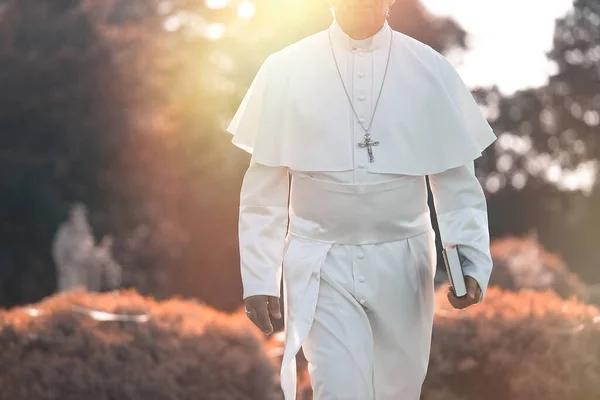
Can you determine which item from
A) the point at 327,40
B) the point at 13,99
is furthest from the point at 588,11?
the point at 327,40

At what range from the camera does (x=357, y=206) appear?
11.5 ft

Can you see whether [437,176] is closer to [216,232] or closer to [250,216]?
[250,216]

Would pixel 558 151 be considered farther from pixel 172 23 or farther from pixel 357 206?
pixel 357 206

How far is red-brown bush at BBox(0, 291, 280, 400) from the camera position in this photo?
561cm

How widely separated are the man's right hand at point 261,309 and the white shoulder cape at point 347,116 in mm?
468

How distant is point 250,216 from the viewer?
358cm

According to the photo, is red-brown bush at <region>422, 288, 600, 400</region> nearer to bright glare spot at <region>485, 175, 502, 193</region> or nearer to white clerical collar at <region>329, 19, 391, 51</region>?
white clerical collar at <region>329, 19, 391, 51</region>

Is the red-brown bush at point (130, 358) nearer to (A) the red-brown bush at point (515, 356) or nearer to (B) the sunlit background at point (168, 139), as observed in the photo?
(A) the red-brown bush at point (515, 356)

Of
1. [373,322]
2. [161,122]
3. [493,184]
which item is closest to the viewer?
[373,322]

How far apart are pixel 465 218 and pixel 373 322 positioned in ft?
1.59

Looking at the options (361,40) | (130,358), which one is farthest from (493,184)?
(361,40)

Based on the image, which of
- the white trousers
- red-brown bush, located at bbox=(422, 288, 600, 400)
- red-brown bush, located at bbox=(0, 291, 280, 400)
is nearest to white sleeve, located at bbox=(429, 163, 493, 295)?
the white trousers

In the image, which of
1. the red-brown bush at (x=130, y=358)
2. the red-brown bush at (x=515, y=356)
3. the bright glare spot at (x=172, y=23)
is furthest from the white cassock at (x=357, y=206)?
the bright glare spot at (x=172, y=23)

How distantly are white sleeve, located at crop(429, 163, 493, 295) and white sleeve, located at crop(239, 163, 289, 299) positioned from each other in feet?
1.84
